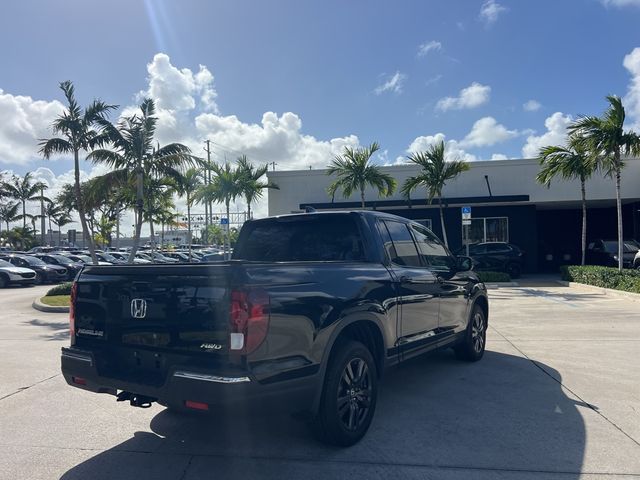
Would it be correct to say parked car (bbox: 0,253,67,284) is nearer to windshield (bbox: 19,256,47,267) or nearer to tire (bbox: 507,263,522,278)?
windshield (bbox: 19,256,47,267)

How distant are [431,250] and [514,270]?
17.3 m

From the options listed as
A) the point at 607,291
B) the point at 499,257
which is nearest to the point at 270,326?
the point at 607,291

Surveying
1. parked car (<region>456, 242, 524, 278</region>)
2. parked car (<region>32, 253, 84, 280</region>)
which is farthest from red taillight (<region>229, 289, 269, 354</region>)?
parked car (<region>32, 253, 84, 280</region>)

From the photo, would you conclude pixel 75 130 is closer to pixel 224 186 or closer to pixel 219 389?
pixel 224 186

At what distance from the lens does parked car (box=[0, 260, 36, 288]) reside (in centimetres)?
2211

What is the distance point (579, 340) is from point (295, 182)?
56.4 feet

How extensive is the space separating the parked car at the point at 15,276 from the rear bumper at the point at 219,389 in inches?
863

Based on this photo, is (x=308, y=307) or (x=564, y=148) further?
(x=564, y=148)

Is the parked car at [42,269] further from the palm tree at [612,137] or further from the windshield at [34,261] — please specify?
the palm tree at [612,137]

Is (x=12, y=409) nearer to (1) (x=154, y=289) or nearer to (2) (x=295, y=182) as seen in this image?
(1) (x=154, y=289)

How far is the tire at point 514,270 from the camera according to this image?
21.5 meters

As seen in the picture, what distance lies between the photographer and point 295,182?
23.8m

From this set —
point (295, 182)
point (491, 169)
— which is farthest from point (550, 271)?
point (295, 182)

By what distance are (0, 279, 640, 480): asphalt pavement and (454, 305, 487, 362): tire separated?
14cm
